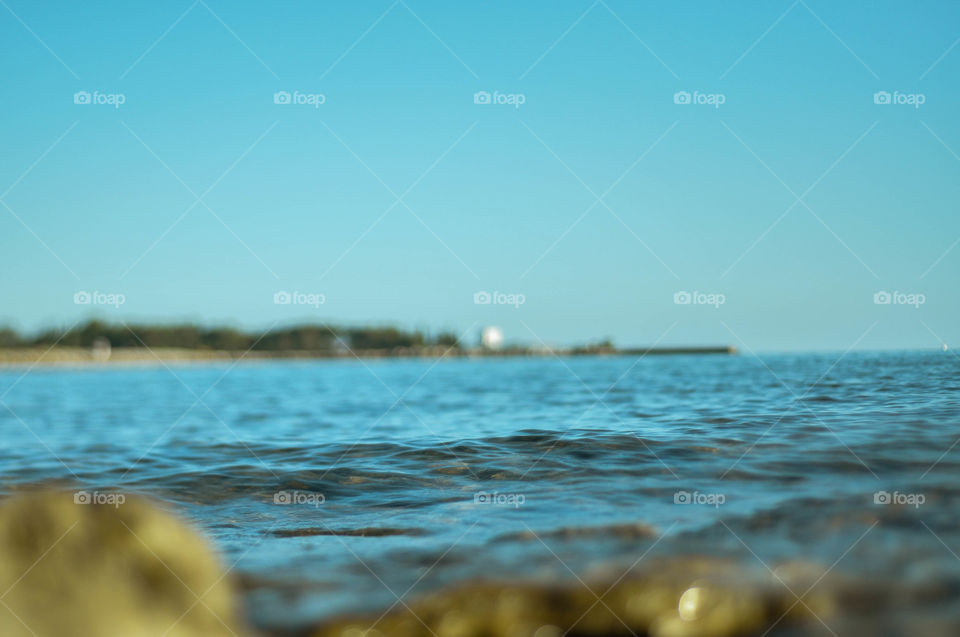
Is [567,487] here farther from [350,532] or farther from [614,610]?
[614,610]

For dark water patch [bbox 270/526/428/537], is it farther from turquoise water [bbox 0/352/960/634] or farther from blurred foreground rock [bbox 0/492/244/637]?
blurred foreground rock [bbox 0/492/244/637]

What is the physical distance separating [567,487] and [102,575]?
13.1ft

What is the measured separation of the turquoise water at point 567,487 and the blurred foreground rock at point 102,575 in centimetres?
52

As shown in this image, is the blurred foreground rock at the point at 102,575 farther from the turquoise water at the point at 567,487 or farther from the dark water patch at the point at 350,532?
the dark water patch at the point at 350,532

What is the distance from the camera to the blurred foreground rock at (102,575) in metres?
3.42

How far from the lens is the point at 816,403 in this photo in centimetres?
970

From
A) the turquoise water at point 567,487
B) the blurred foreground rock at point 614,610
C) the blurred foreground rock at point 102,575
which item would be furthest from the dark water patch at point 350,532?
the blurred foreground rock at point 102,575

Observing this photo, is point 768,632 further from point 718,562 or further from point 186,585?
point 186,585

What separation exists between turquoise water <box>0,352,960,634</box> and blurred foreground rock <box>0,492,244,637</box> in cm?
52

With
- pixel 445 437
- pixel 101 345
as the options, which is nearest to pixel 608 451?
pixel 445 437

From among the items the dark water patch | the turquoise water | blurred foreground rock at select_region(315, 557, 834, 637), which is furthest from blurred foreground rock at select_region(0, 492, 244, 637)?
the dark water patch

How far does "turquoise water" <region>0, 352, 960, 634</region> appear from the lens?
4.47m

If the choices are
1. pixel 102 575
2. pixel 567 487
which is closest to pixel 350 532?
pixel 567 487

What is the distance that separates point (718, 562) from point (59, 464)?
368 inches
